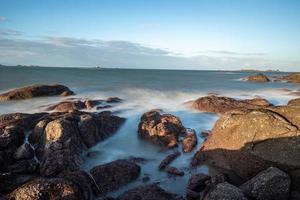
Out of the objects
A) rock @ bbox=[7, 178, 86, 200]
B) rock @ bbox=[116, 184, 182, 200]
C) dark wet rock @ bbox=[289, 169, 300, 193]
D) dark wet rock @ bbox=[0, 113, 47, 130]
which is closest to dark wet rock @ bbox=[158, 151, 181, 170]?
rock @ bbox=[116, 184, 182, 200]

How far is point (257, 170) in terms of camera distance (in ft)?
26.0

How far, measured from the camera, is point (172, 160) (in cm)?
991

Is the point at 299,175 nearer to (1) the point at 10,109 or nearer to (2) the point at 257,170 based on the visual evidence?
(2) the point at 257,170

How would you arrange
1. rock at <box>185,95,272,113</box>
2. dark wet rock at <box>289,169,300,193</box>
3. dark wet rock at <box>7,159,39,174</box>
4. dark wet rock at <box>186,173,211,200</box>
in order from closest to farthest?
dark wet rock at <box>289,169,300,193</box>
dark wet rock at <box>186,173,211,200</box>
dark wet rock at <box>7,159,39,174</box>
rock at <box>185,95,272,113</box>

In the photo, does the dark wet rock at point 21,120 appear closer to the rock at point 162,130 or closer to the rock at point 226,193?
the rock at point 162,130

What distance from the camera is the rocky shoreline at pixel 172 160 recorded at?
662 centimetres

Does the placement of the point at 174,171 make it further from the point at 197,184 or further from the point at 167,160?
the point at 197,184

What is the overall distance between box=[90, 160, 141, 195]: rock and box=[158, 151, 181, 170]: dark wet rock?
2.99 ft

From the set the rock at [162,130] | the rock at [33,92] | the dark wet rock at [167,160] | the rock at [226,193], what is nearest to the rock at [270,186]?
the rock at [226,193]

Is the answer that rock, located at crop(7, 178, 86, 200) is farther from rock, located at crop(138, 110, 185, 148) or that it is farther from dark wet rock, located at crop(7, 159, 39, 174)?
rock, located at crop(138, 110, 185, 148)

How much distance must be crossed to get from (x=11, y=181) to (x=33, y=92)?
647 inches

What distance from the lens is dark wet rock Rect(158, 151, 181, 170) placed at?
947cm

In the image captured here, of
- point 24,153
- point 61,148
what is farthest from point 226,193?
point 24,153

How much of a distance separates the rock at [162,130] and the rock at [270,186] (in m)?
4.58
